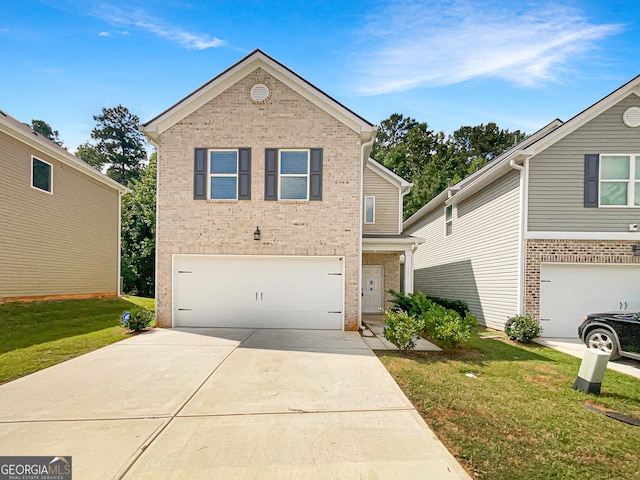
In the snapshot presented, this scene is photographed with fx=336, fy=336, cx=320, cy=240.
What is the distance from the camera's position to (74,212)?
15297mm

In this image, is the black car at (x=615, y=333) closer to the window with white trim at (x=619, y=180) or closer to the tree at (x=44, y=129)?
the window with white trim at (x=619, y=180)

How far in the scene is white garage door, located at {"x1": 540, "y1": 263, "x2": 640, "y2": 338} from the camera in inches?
383

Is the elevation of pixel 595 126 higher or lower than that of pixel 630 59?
lower

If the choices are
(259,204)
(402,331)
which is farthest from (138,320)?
(402,331)

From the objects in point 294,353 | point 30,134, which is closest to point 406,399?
point 294,353

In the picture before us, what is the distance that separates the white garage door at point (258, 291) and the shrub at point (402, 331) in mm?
2716

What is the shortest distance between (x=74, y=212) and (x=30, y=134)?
12.2 ft

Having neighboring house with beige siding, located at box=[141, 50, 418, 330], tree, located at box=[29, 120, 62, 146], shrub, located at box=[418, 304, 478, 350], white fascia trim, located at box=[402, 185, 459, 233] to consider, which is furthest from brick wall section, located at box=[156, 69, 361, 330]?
tree, located at box=[29, 120, 62, 146]

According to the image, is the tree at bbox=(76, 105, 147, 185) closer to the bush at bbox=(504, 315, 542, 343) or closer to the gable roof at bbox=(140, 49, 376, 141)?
the gable roof at bbox=(140, 49, 376, 141)

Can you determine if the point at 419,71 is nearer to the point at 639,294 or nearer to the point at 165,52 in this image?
the point at 165,52

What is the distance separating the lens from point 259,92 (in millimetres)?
10391

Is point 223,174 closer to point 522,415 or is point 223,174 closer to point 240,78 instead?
point 240,78

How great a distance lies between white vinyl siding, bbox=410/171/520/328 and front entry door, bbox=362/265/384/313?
341cm

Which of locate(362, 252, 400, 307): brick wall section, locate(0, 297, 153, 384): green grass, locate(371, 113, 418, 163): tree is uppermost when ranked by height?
locate(371, 113, 418, 163): tree
